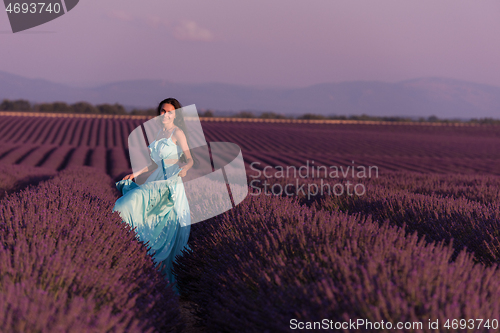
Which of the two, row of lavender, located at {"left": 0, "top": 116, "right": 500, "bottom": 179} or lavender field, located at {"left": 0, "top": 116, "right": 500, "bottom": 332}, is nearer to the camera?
lavender field, located at {"left": 0, "top": 116, "right": 500, "bottom": 332}

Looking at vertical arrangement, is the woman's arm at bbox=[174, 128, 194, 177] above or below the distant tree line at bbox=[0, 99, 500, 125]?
below

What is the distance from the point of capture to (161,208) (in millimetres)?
3986

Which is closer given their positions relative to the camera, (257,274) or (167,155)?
(257,274)

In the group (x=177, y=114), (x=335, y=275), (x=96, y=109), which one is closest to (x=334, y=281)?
(x=335, y=275)

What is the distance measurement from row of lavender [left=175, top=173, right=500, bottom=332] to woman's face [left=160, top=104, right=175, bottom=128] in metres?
1.43

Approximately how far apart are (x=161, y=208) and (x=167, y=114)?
41.7 inches

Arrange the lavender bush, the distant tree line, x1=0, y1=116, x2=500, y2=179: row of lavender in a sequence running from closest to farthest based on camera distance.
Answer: the lavender bush
x1=0, y1=116, x2=500, y2=179: row of lavender
the distant tree line

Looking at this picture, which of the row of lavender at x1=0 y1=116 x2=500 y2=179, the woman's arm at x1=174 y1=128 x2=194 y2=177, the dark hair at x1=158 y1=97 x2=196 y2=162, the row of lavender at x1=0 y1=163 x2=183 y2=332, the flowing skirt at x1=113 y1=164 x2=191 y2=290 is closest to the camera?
the row of lavender at x1=0 y1=163 x2=183 y2=332

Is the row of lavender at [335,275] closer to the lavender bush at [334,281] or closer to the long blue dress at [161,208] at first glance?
the lavender bush at [334,281]

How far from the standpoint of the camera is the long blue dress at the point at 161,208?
3682 millimetres

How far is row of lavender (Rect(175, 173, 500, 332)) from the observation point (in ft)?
5.16

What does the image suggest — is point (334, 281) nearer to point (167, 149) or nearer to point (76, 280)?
point (76, 280)

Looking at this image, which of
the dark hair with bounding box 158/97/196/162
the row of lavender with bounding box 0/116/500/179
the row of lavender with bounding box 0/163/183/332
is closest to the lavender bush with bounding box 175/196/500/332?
the row of lavender with bounding box 0/163/183/332

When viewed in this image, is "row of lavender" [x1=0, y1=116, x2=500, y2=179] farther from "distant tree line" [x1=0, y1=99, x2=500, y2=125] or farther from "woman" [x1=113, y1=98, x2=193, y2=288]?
"distant tree line" [x1=0, y1=99, x2=500, y2=125]
